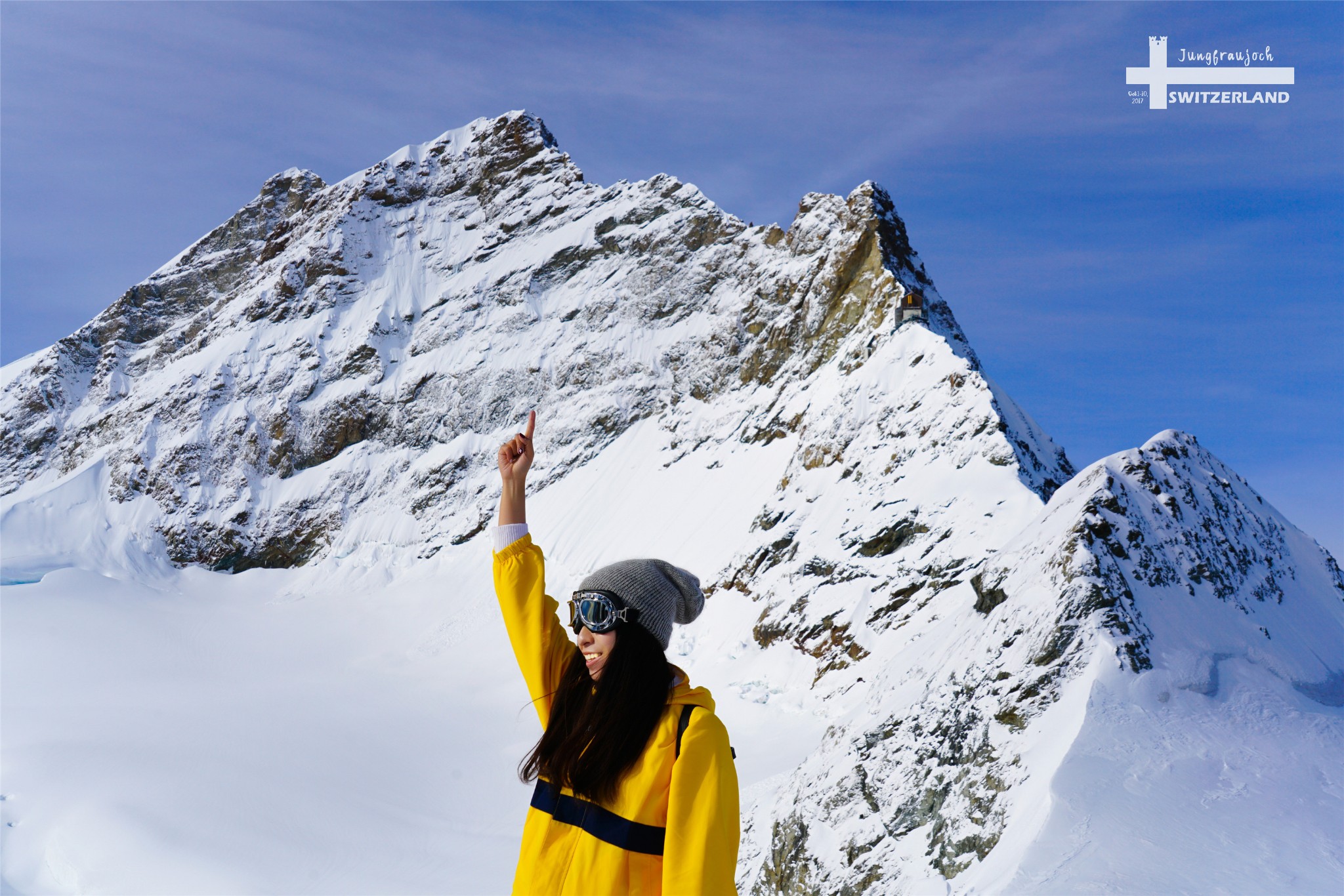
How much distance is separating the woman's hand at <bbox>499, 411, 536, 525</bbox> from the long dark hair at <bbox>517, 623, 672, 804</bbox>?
Result: 0.64 m

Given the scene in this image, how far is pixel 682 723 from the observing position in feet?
7.55

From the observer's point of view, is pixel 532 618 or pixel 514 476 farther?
pixel 514 476

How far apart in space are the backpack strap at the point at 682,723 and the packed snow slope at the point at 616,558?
439 cm

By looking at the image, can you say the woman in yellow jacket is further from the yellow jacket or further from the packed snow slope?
the packed snow slope

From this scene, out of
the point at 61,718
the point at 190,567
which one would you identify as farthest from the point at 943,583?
the point at 190,567

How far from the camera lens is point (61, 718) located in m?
35.3

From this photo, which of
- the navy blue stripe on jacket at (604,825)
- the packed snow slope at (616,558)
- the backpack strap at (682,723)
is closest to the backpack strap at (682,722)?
the backpack strap at (682,723)

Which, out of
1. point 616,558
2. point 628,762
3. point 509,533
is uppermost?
point 616,558

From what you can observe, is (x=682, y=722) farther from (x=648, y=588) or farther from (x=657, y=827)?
(x=648, y=588)

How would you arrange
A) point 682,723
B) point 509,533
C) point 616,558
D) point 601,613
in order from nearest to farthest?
1. point 682,723
2. point 601,613
3. point 509,533
4. point 616,558

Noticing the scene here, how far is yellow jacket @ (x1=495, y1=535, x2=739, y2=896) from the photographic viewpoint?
2.15m

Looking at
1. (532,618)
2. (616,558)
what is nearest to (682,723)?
(532,618)

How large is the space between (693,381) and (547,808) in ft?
179

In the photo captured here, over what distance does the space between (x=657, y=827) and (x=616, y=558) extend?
46484mm
